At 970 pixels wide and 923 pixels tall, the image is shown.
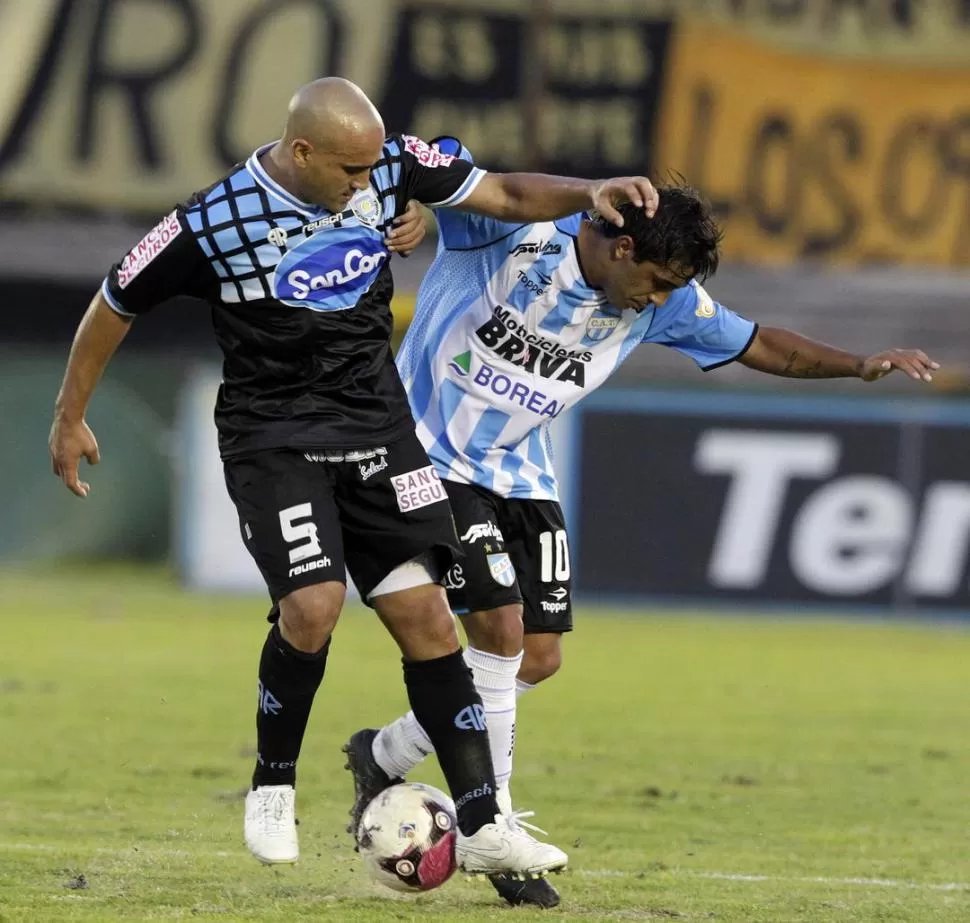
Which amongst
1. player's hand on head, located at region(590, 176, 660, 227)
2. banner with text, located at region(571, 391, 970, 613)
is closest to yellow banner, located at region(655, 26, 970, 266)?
banner with text, located at region(571, 391, 970, 613)

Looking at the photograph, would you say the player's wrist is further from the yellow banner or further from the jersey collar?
the yellow banner

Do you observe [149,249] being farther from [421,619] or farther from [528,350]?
[528,350]

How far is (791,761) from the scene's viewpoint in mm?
9125

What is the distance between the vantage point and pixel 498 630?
6.12m

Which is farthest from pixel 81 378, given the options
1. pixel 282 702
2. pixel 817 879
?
pixel 817 879

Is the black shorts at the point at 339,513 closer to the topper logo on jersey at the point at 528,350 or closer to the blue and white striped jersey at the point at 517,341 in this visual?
the blue and white striped jersey at the point at 517,341

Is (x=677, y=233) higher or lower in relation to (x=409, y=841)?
higher

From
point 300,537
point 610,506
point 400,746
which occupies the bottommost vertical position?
point 610,506

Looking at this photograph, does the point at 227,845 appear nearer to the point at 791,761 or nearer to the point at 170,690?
the point at 791,761

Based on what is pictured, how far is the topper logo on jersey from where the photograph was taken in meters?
6.30

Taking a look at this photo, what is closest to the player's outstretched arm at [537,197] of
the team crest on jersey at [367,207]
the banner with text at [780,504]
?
the team crest on jersey at [367,207]

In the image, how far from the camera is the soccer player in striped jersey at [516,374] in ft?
20.2

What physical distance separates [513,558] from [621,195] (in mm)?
1328

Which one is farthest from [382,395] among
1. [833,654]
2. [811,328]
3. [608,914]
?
[811,328]
